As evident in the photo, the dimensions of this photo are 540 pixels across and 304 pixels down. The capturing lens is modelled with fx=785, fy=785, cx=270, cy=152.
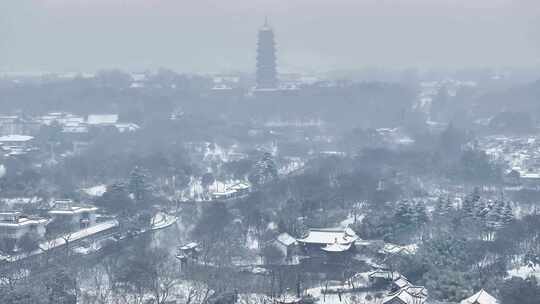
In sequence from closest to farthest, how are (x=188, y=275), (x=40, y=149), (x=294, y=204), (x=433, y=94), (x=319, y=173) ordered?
(x=188, y=275)
(x=294, y=204)
(x=319, y=173)
(x=40, y=149)
(x=433, y=94)

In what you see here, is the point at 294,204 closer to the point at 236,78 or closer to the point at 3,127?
the point at 3,127

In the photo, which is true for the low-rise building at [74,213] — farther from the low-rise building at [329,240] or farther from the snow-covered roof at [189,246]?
the low-rise building at [329,240]

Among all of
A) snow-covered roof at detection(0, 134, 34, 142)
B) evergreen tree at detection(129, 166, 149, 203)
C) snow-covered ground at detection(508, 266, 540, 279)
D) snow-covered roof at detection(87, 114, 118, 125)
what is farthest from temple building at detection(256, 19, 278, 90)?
snow-covered ground at detection(508, 266, 540, 279)

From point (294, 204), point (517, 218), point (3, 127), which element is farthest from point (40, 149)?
point (517, 218)

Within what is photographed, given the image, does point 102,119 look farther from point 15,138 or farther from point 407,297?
point 407,297

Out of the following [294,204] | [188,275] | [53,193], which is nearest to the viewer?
[188,275]

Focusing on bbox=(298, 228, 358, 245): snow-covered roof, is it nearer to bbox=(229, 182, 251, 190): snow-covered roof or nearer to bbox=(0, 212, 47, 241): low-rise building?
bbox=(229, 182, 251, 190): snow-covered roof

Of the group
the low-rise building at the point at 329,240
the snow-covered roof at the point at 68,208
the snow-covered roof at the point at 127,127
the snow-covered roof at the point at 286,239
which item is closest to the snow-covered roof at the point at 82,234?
the snow-covered roof at the point at 68,208
